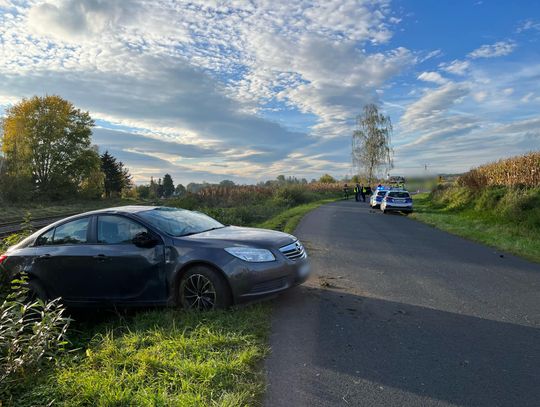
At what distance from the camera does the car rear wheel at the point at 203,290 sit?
17.5 ft

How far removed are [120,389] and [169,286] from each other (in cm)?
219

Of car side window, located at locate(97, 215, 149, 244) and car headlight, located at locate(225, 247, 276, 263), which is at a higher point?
car side window, located at locate(97, 215, 149, 244)

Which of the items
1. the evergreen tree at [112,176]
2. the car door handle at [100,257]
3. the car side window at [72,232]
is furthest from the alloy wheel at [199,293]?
the evergreen tree at [112,176]

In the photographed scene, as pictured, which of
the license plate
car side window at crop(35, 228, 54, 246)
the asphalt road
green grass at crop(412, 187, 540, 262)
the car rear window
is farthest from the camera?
the car rear window

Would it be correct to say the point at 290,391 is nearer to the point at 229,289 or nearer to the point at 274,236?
the point at 229,289

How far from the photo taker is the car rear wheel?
5336 millimetres

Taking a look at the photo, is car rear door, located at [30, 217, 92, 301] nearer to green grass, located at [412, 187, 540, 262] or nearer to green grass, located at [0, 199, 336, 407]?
green grass, located at [0, 199, 336, 407]

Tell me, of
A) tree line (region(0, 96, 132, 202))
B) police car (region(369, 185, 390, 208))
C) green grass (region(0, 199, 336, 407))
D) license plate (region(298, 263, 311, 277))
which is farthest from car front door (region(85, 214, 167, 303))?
tree line (region(0, 96, 132, 202))

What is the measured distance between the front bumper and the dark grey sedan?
0.04 feet

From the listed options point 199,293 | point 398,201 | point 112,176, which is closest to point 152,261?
point 199,293

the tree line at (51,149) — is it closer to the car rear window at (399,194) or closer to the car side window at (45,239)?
the car rear window at (399,194)

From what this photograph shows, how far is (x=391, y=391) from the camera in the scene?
3445mm

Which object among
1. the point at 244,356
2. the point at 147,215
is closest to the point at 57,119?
the point at 147,215

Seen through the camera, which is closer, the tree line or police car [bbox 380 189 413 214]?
police car [bbox 380 189 413 214]
